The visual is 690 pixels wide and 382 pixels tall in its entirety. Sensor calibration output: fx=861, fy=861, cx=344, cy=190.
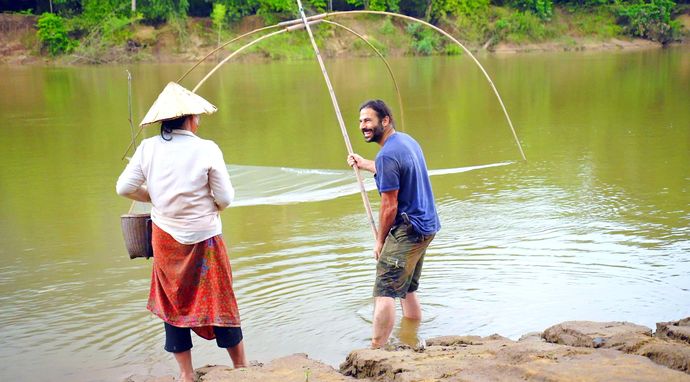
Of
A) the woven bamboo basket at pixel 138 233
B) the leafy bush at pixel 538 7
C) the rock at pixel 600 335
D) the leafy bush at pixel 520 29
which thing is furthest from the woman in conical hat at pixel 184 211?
the leafy bush at pixel 538 7

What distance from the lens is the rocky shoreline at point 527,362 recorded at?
9.59ft

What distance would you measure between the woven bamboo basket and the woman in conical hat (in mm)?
118

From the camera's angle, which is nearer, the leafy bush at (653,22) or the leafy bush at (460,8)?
the leafy bush at (653,22)

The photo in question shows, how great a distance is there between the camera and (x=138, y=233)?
3582 millimetres

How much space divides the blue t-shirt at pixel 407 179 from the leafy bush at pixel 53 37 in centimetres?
2966

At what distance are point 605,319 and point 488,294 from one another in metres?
0.70

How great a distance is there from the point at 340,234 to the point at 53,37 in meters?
27.8

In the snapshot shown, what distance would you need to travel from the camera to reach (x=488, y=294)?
488 centimetres

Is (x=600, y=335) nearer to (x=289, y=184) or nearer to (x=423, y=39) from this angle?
(x=289, y=184)

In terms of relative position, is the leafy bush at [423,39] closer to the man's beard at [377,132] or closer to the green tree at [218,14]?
the green tree at [218,14]

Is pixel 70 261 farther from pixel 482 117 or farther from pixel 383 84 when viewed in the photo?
pixel 383 84

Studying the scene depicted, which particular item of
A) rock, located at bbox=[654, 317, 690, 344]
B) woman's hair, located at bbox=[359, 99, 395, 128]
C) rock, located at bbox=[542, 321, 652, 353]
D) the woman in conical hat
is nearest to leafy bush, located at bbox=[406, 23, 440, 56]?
woman's hair, located at bbox=[359, 99, 395, 128]

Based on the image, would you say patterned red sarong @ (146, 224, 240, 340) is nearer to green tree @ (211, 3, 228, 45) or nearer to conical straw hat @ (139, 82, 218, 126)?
conical straw hat @ (139, 82, 218, 126)

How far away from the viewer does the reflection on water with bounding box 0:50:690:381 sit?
445cm
